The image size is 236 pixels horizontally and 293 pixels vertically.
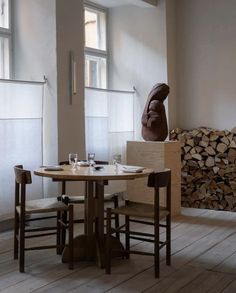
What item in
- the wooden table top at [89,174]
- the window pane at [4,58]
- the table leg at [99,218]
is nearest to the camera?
the wooden table top at [89,174]

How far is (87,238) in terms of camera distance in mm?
3795

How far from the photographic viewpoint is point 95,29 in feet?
21.3

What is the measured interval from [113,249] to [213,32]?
3719 millimetres

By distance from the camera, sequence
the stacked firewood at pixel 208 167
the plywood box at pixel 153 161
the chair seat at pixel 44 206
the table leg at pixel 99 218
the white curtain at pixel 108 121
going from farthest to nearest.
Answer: the stacked firewood at pixel 208 167
the white curtain at pixel 108 121
the plywood box at pixel 153 161
the table leg at pixel 99 218
the chair seat at pixel 44 206

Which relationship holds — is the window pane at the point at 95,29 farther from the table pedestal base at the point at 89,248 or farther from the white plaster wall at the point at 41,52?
the table pedestal base at the point at 89,248

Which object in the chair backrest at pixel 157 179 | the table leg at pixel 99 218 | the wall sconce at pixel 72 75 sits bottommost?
the table leg at pixel 99 218

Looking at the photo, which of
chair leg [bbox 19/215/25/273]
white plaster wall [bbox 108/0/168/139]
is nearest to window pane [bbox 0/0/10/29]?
white plaster wall [bbox 108/0/168/139]

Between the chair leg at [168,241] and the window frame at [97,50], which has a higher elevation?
the window frame at [97,50]

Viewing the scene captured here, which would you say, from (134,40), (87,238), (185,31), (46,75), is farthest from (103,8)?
(87,238)

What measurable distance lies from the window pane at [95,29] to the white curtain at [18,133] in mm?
1772

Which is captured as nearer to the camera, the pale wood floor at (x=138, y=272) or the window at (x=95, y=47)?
the pale wood floor at (x=138, y=272)

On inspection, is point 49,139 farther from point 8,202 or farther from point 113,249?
point 113,249

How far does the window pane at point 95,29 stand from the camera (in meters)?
6.33

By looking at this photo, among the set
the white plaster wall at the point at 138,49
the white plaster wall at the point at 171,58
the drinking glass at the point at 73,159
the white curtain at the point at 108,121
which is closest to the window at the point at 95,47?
the white plaster wall at the point at 138,49
